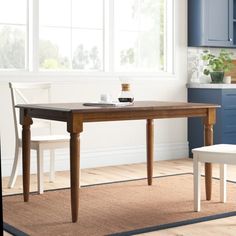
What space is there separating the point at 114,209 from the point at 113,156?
2.10m

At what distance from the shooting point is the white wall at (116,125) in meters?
5.13

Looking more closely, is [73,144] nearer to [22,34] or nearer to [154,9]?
[22,34]

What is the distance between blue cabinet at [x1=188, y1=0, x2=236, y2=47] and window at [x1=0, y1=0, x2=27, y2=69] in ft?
6.56

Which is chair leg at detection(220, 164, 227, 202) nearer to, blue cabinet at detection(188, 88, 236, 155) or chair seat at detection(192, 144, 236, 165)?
chair seat at detection(192, 144, 236, 165)

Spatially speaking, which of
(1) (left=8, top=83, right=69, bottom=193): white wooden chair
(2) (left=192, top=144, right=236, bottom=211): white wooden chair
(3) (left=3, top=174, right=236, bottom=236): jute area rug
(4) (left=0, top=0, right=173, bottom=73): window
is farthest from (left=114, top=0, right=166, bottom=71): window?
(2) (left=192, top=144, right=236, bottom=211): white wooden chair

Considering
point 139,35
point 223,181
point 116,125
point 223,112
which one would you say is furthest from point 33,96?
point 223,112

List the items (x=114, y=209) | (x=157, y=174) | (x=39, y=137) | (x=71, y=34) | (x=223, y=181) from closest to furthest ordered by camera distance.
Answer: (x=114, y=209) → (x=223, y=181) → (x=39, y=137) → (x=157, y=174) → (x=71, y=34)

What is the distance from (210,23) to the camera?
6.25 meters

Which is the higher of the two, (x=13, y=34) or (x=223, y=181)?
(x=13, y=34)

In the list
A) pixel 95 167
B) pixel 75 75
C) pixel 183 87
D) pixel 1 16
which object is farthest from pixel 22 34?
pixel 183 87

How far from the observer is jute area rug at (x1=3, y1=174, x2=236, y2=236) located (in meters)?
3.24

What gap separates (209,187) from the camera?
12.9 ft

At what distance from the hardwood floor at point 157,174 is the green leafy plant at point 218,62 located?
1089 millimetres

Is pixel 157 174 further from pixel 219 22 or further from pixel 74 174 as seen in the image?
pixel 219 22
